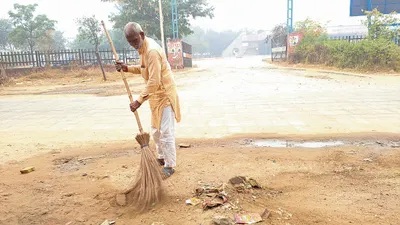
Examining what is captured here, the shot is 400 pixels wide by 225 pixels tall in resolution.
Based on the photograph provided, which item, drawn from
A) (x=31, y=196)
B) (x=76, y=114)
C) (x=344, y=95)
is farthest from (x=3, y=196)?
(x=344, y=95)

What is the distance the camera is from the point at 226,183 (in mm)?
3189

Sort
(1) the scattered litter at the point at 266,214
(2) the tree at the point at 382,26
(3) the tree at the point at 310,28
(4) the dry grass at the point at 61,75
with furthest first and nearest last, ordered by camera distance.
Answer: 1. (3) the tree at the point at 310,28
2. (4) the dry grass at the point at 61,75
3. (2) the tree at the point at 382,26
4. (1) the scattered litter at the point at 266,214

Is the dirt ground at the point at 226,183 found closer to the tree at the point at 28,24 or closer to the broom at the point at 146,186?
the broom at the point at 146,186

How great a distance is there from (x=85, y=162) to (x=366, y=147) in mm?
3778

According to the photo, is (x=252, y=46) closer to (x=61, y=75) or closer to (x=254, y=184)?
(x=61, y=75)

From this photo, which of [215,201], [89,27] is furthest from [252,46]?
[215,201]

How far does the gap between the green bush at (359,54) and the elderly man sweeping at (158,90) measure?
14721 millimetres

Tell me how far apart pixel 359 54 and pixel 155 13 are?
580 inches

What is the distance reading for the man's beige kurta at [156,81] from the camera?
313cm

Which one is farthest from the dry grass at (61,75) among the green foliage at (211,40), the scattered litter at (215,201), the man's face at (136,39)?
the green foliage at (211,40)

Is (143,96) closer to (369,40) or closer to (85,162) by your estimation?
(85,162)

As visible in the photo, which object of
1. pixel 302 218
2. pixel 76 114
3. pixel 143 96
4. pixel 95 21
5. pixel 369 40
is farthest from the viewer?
pixel 95 21

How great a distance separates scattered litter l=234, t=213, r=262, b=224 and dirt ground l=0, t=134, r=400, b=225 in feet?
0.25

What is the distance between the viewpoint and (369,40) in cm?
1586
